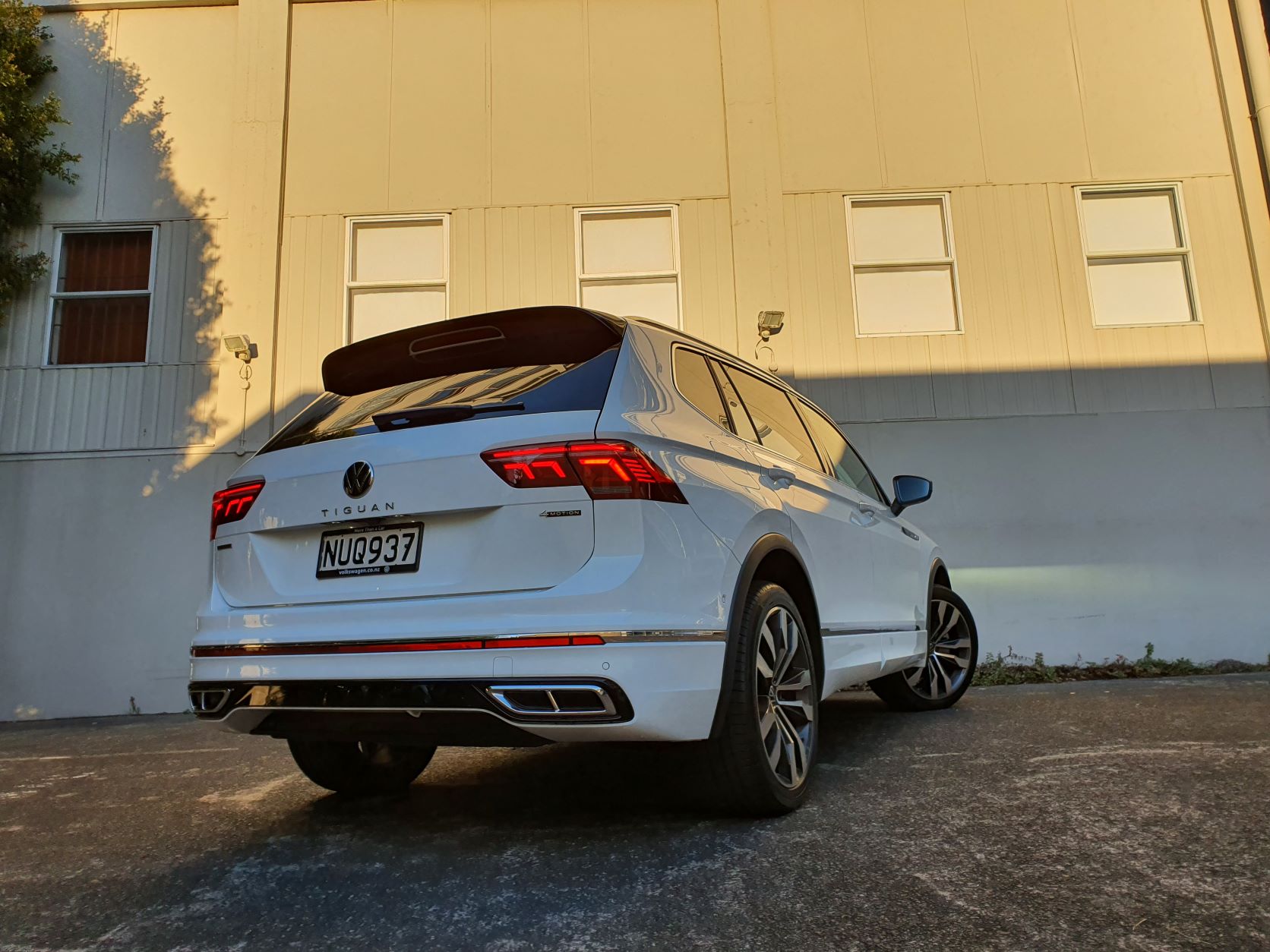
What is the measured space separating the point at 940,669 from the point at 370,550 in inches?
162

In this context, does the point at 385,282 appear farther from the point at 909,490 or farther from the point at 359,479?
the point at 359,479

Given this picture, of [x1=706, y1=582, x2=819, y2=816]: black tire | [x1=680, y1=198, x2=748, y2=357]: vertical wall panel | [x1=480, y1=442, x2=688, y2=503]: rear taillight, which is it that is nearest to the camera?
→ [x1=480, y1=442, x2=688, y2=503]: rear taillight

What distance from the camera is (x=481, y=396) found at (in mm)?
2557

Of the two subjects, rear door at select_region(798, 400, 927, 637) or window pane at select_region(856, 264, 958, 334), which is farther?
window pane at select_region(856, 264, 958, 334)

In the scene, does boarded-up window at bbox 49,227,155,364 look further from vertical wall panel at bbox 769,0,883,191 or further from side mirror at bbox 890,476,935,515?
side mirror at bbox 890,476,935,515

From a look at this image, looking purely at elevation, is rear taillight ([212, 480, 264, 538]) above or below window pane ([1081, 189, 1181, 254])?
below

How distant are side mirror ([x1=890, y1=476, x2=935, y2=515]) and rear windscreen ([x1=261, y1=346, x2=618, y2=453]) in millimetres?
2670

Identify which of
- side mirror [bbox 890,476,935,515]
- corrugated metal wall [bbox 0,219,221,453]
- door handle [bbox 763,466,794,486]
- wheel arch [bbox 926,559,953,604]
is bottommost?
wheel arch [bbox 926,559,953,604]

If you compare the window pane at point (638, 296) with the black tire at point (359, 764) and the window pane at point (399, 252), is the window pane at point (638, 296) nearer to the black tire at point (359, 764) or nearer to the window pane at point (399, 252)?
the window pane at point (399, 252)

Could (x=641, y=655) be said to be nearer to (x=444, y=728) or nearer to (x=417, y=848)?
(x=444, y=728)

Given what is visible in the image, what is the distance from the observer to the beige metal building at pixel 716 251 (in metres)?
8.10

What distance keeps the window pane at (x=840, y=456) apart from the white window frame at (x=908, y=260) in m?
4.10

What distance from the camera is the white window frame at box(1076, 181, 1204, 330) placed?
335 inches

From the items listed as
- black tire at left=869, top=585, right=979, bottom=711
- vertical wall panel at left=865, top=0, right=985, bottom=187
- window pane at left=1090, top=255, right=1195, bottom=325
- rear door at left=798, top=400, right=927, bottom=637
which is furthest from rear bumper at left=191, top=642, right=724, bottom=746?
window pane at left=1090, top=255, right=1195, bottom=325
